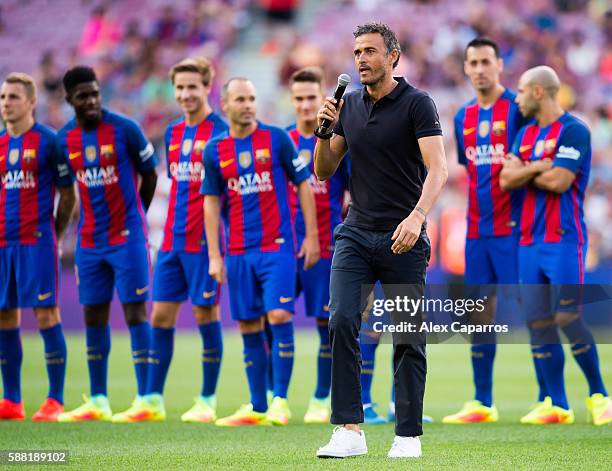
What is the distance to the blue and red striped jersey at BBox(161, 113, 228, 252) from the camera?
906 cm

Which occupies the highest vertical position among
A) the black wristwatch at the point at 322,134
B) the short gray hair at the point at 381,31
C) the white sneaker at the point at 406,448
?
the short gray hair at the point at 381,31

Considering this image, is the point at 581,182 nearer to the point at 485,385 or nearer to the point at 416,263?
the point at 485,385

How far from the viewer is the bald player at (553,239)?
8.36 meters

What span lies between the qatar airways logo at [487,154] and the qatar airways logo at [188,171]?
216cm

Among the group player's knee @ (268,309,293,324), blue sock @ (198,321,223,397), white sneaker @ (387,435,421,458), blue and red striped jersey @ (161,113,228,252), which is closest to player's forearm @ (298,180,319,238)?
player's knee @ (268,309,293,324)

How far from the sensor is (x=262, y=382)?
340 inches

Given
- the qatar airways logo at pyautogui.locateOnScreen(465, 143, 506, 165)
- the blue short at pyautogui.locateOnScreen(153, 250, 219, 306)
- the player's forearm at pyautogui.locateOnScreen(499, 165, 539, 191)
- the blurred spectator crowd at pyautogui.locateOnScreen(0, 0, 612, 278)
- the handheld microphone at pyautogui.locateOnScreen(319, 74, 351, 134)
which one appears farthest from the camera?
the blurred spectator crowd at pyautogui.locateOnScreen(0, 0, 612, 278)

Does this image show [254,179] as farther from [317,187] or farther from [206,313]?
[206,313]

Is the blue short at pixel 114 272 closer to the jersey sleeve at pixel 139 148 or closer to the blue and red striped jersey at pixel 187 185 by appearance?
the blue and red striped jersey at pixel 187 185

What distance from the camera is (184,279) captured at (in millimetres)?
9125

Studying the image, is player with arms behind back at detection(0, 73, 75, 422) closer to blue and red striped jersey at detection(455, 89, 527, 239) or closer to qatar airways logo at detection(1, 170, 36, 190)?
qatar airways logo at detection(1, 170, 36, 190)

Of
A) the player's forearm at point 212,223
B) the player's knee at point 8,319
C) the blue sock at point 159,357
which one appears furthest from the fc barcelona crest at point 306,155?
the player's knee at point 8,319

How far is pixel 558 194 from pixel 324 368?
2.28 metres

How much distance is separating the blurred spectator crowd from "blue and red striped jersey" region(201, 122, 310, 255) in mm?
9878
